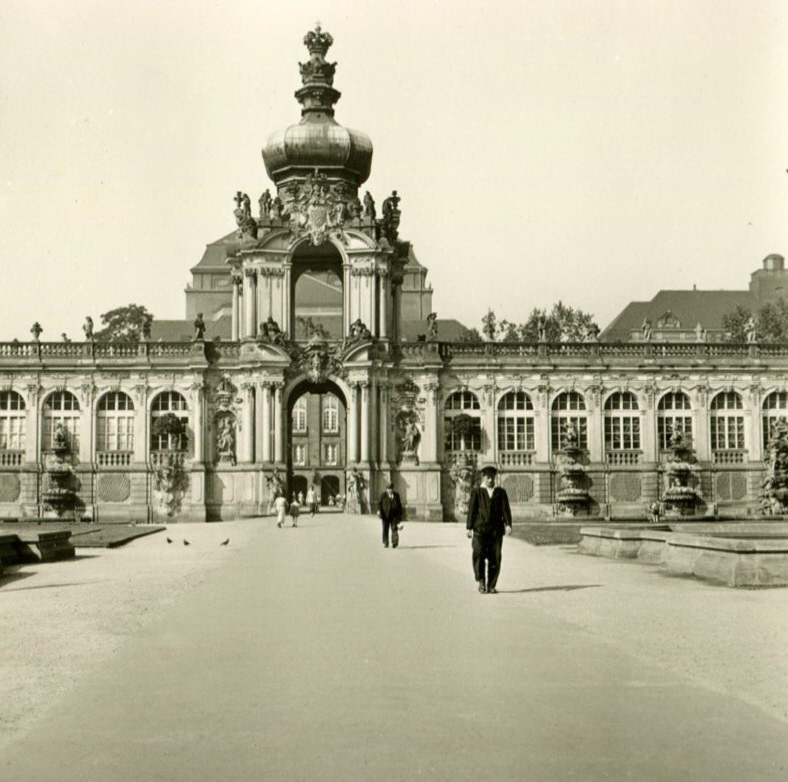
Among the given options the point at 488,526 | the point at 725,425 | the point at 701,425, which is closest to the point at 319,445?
the point at 701,425

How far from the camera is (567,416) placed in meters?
59.8

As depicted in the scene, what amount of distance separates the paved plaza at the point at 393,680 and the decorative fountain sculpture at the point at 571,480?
115 feet

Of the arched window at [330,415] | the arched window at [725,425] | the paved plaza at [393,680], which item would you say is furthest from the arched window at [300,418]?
the paved plaza at [393,680]

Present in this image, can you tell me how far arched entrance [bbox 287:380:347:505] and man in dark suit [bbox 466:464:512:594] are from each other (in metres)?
81.9

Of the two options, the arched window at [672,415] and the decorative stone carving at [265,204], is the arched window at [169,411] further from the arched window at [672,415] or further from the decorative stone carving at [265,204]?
the arched window at [672,415]

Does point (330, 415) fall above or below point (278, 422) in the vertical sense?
above

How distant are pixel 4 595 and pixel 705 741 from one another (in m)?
13.9

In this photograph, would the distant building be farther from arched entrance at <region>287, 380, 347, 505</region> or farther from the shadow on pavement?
the shadow on pavement

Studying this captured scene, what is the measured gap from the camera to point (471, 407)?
59.2 m

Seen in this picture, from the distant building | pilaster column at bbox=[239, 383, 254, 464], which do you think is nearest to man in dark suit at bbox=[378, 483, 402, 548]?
pilaster column at bbox=[239, 383, 254, 464]

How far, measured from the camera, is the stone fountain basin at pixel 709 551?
20.2m

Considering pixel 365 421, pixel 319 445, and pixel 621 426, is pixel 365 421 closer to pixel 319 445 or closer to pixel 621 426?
pixel 621 426

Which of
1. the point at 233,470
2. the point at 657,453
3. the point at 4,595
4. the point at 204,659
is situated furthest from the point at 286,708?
the point at 657,453

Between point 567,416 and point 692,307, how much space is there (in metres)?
65.0
